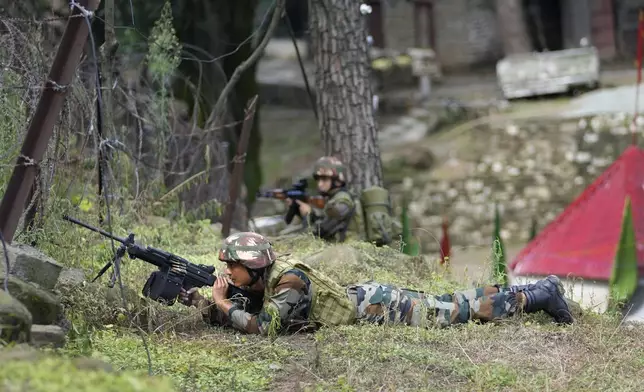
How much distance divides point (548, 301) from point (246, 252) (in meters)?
2.04

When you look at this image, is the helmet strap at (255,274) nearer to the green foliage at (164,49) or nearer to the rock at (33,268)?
the rock at (33,268)

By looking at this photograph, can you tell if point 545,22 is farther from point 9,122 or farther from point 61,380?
point 61,380

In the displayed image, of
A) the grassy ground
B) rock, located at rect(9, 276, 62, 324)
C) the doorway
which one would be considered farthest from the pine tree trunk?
the doorway

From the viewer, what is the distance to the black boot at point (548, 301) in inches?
263

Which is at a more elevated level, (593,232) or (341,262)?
(341,262)

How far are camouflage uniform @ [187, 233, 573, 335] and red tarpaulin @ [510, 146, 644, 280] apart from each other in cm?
471

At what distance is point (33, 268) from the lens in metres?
5.67

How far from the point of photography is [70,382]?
11.2ft

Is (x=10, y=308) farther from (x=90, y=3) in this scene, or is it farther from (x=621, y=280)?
(x=621, y=280)

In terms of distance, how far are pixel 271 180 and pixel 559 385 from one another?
50.0 feet

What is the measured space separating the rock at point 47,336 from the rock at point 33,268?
0.45 meters

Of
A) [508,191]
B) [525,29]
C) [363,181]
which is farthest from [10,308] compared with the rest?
[525,29]

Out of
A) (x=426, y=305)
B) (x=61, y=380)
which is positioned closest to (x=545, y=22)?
(x=426, y=305)

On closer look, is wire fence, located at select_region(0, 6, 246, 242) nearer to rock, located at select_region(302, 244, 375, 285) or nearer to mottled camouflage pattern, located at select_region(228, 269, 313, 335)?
mottled camouflage pattern, located at select_region(228, 269, 313, 335)
